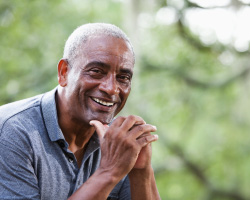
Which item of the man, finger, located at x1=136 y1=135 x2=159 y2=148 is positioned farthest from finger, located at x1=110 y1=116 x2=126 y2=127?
finger, located at x1=136 y1=135 x2=159 y2=148

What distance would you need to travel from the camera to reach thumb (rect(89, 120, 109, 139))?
1.84 meters

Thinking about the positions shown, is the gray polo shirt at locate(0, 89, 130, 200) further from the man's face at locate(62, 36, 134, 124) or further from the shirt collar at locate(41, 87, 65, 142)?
the man's face at locate(62, 36, 134, 124)

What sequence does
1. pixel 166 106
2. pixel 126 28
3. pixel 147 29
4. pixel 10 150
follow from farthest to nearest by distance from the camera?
1. pixel 166 106
2. pixel 147 29
3. pixel 126 28
4. pixel 10 150

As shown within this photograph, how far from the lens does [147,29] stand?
26.5 ft

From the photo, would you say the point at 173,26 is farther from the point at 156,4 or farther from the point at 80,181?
the point at 80,181

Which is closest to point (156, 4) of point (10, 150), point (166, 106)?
point (166, 106)

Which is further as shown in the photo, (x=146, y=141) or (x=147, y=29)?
(x=147, y=29)

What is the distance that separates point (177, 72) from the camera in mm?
7684

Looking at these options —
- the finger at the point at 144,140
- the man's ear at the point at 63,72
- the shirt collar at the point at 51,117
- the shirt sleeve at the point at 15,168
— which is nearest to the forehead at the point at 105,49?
the man's ear at the point at 63,72

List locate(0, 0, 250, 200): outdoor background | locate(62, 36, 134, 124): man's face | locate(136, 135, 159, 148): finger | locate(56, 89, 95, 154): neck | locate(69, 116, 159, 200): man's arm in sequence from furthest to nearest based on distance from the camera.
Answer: locate(0, 0, 250, 200): outdoor background < locate(56, 89, 95, 154): neck < locate(62, 36, 134, 124): man's face < locate(136, 135, 159, 148): finger < locate(69, 116, 159, 200): man's arm

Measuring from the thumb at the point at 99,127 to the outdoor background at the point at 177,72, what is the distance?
4.09 meters

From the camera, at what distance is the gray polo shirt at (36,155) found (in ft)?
5.76

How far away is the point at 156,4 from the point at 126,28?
0.86 meters

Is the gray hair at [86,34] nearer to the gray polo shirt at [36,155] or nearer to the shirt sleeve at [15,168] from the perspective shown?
the gray polo shirt at [36,155]
